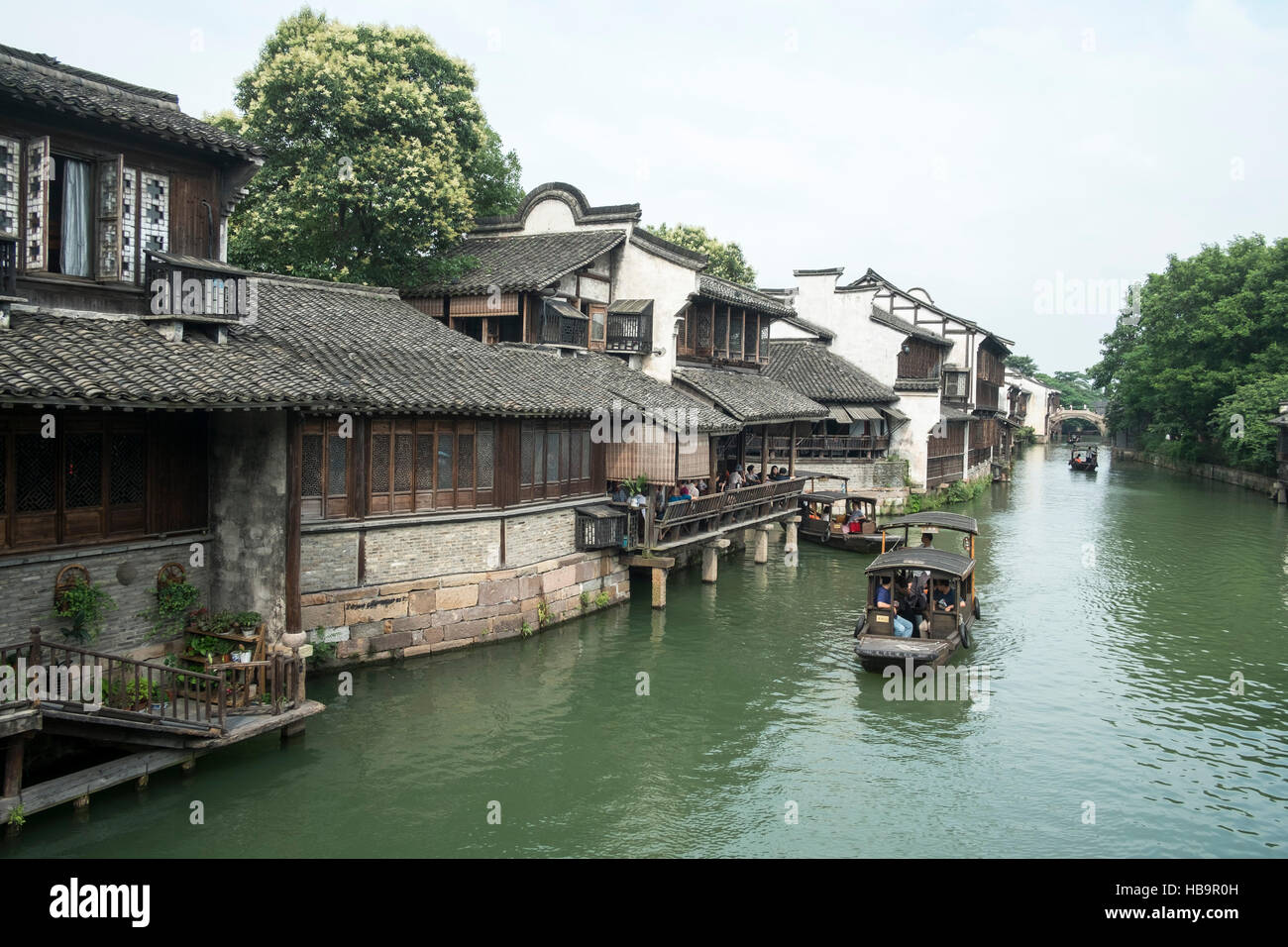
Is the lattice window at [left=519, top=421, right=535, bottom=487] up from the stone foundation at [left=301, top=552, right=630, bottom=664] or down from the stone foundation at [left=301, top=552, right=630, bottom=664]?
up

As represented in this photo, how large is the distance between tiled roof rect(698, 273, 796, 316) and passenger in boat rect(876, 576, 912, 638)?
12.9 meters

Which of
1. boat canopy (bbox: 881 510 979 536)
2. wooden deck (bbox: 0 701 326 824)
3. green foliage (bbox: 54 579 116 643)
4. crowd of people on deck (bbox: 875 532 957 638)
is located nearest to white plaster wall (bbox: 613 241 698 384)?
boat canopy (bbox: 881 510 979 536)

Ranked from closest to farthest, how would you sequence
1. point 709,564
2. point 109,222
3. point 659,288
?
point 109,222, point 709,564, point 659,288

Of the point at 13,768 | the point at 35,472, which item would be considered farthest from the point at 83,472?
the point at 13,768

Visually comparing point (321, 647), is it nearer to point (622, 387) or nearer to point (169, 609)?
point (169, 609)

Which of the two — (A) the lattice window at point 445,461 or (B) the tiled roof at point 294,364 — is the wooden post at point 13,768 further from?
(A) the lattice window at point 445,461

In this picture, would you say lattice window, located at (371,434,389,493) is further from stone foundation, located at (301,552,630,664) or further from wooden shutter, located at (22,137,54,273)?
wooden shutter, located at (22,137,54,273)

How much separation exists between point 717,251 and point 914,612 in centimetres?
4024

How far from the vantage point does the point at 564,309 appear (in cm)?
2683

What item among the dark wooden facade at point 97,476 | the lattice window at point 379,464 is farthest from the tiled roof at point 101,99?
the lattice window at point 379,464

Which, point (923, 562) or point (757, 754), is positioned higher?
point (923, 562)

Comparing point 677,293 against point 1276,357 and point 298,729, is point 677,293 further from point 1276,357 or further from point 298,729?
point 1276,357

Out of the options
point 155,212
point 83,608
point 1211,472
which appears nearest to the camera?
point 83,608

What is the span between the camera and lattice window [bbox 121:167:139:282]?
15.0 m
